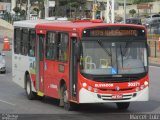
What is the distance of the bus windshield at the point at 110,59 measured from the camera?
50.7 ft

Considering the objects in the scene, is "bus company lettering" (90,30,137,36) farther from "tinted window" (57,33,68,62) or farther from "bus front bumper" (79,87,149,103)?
"bus front bumper" (79,87,149,103)

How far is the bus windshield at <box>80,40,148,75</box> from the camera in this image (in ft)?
50.7

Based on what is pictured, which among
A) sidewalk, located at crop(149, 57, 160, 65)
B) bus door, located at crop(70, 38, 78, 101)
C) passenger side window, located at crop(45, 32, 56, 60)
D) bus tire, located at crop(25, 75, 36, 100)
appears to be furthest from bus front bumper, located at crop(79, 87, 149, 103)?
sidewalk, located at crop(149, 57, 160, 65)

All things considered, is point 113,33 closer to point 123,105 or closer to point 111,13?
point 123,105

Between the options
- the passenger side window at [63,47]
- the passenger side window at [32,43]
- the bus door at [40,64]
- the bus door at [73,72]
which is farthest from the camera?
the passenger side window at [32,43]

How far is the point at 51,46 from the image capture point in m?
17.5

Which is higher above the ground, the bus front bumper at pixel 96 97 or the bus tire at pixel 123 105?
the bus front bumper at pixel 96 97

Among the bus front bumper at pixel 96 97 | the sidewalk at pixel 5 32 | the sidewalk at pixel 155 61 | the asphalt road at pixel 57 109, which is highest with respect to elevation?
the bus front bumper at pixel 96 97

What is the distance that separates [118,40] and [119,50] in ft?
0.93

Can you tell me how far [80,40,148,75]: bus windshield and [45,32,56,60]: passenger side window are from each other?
2.05 m

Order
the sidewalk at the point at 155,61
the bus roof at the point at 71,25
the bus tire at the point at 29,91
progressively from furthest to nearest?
the sidewalk at the point at 155,61 < the bus tire at the point at 29,91 < the bus roof at the point at 71,25

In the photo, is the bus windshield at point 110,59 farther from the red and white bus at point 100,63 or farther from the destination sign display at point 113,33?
the destination sign display at point 113,33

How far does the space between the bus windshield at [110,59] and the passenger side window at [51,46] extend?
2.05 m

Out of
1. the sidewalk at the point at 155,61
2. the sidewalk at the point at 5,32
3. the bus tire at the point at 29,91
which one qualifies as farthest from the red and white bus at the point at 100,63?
the sidewalk at the point at 5,32
